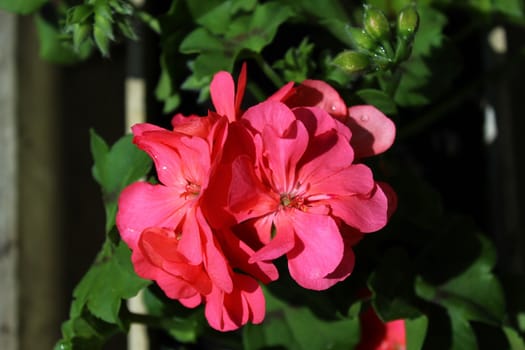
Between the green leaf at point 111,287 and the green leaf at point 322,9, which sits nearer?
the green leaf at point 111,287

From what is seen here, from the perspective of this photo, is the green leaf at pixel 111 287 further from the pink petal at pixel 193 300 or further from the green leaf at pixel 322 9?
the green leaf at pixel 322 9

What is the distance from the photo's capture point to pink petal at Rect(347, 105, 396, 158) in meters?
0.68

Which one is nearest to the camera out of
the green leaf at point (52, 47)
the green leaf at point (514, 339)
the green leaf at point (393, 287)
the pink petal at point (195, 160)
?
the pink petal at point (195, 160)

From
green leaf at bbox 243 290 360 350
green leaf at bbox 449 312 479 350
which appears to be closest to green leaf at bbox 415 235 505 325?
green leaf at bbox 449 312 479 350

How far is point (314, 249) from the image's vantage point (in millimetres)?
599

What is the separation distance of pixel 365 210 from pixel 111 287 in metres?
0.33

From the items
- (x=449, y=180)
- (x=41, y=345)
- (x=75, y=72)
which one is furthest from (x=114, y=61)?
(x=449, y=180)

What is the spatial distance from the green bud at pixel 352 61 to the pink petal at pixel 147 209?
0.74 feet

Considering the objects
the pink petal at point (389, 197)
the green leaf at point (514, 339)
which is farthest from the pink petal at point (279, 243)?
the green leaf at point (514, 339)

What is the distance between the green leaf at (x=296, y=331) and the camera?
850 mm

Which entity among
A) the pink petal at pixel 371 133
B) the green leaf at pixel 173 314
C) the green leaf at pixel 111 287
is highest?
the pink petal at pixel 371 133

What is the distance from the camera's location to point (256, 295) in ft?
2.10

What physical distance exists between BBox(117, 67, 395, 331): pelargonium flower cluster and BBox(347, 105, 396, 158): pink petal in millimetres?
53

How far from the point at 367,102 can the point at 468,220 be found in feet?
0.89
